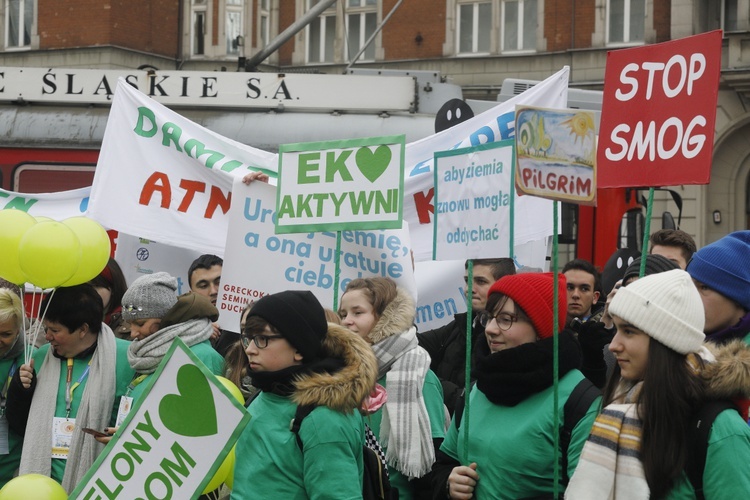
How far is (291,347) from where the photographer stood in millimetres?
4238

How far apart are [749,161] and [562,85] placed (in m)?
18.1

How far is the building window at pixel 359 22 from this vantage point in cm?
3044

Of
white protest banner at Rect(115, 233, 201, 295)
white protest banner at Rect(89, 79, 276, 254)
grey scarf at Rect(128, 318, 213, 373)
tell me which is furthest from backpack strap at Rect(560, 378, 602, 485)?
white protest banner at Rect(115, 233, 201, 295)

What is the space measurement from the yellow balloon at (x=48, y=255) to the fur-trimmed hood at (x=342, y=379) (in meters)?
1.86

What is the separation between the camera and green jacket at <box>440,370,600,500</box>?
431 centimetres

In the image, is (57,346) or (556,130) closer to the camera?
(556,130)

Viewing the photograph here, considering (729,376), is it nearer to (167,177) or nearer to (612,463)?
(612,463)

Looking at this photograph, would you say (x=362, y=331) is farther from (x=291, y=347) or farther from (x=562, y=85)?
(x=562, y=85)

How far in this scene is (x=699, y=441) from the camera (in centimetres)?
362

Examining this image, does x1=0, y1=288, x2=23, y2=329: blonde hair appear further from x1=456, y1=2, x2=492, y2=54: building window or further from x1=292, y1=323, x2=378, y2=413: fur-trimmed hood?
x1=456, y1=2, x2=492, y2=54: building window

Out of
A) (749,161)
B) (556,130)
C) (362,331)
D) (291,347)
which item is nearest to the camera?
(291,347)

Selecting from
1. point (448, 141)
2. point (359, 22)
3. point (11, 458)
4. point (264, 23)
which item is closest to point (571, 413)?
point (11, 458)

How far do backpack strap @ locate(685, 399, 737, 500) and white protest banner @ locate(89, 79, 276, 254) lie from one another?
452cm

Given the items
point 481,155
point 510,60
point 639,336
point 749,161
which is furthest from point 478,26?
point 639,336
